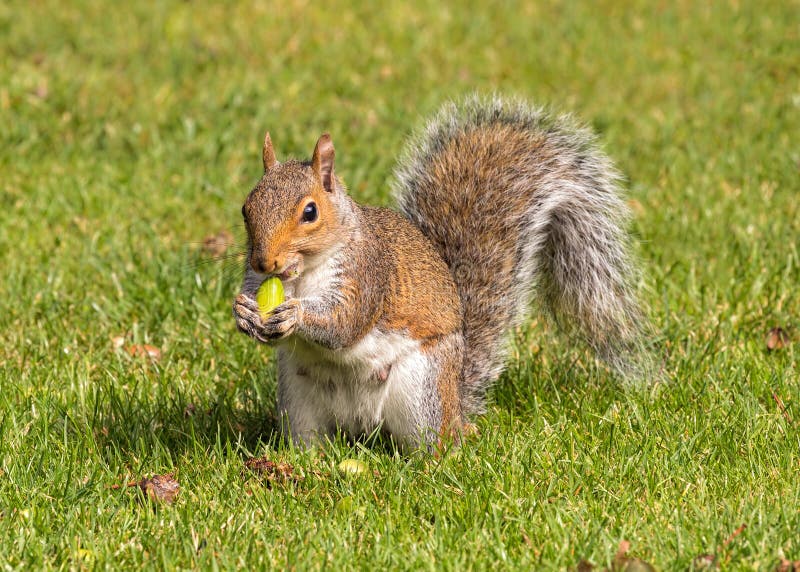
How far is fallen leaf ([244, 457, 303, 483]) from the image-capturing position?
266cm

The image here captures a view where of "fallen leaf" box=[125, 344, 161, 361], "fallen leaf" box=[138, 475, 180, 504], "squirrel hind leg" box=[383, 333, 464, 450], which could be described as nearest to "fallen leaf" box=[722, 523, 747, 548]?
"squirrel hind leg" box=[383, 333, 464, 450]

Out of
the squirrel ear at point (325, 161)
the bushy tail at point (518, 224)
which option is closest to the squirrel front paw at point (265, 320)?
the squirrel ear at point (325, 161)

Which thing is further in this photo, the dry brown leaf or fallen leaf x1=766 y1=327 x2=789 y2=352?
fallen leaf x1=766 y1=327 x2=789 y2=352

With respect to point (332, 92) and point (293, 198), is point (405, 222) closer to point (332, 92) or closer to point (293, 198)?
point (293, 198)

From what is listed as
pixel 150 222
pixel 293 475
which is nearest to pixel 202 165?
pixel 150 222

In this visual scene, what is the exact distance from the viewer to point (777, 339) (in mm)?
3398

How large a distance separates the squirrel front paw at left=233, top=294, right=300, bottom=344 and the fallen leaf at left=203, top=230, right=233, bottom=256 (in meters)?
1.56

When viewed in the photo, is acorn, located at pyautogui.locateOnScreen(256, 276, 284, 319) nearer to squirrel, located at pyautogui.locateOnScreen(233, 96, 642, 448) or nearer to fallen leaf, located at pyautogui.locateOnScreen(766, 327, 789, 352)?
squirrel, located at pyautogui.locateOnScreen(233, 96, 642, 448)

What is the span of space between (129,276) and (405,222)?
1.28 m

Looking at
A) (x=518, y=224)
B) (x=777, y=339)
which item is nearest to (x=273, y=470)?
(x=518, y=224)

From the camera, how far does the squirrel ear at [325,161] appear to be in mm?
2582

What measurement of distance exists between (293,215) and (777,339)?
1.65m

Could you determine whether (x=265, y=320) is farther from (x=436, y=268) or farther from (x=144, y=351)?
(x=144, y=351)

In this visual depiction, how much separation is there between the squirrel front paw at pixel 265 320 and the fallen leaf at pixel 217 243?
1.56m
